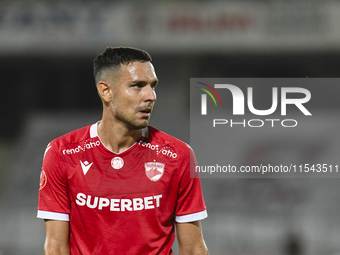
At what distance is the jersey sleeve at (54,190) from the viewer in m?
2.55

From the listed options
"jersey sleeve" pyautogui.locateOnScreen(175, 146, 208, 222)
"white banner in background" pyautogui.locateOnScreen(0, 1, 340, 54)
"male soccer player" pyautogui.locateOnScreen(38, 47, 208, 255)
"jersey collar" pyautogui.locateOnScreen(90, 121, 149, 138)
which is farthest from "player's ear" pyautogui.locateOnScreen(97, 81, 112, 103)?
"white banner in background" pyautogui.locateOnScreen(0, 1, 340, 54)

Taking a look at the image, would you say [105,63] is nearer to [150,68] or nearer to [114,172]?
[150,68]

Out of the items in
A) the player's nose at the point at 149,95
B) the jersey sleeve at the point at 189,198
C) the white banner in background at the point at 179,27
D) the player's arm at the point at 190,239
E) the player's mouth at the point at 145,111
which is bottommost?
the player's arm at the point at 190,239

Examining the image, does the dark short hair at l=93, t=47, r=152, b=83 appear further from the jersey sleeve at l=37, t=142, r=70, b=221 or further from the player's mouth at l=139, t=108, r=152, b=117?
the jersey sleeve at l=37, t=142, r=70, b=221

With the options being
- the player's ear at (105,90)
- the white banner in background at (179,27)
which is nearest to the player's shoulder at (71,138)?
the player's ear at (105,90)

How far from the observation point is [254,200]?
27.3ft

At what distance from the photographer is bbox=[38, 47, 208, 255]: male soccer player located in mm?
2529

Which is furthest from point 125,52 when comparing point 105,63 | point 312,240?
point 312,240

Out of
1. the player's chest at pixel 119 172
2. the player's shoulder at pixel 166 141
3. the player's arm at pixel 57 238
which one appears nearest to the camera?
the player's arm at pixel 57 238

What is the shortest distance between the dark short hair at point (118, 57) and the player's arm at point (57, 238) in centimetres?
100

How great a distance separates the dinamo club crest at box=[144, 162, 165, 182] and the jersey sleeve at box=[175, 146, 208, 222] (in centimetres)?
15

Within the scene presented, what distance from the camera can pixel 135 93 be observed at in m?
2.49

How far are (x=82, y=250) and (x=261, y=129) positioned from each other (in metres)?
7.00

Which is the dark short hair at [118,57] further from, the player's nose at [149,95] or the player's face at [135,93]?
the player's nose at [149,95]
